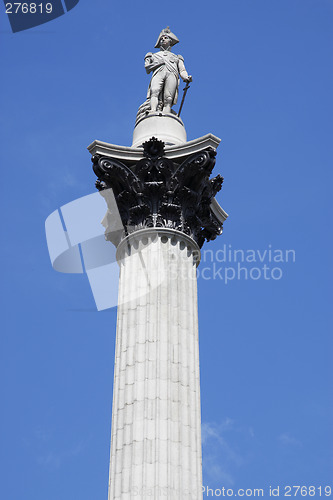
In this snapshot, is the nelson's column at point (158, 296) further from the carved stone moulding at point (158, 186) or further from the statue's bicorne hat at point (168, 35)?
the statue's bicorne hat at point (168, 35)

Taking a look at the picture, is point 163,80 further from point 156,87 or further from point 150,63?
point 150,63

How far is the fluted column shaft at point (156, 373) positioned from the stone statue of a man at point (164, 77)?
21.6ft

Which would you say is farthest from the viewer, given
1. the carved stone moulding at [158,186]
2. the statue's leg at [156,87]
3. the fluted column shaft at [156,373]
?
the statue's leg at [156,87]

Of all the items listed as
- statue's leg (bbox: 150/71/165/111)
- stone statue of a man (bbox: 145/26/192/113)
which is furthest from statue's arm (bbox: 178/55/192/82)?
statue's leg (bbox: 150/71/165/111)

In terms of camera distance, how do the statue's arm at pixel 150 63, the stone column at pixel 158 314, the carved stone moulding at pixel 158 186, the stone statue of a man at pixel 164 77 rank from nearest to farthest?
the stone column at pixel 158 314, the carved stone moulding at pixel 158 186, the stone statue of a man at pixel 164 77, the statue's arm at pixel 150 63

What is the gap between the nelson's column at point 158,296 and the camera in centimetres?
2205

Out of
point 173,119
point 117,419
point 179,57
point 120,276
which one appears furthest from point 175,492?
point 179,57

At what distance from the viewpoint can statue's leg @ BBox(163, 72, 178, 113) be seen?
3122cm

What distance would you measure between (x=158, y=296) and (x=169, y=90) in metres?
9.44

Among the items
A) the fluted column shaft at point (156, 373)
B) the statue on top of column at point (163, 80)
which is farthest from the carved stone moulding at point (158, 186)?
the statue on top of column at point (163, 80)

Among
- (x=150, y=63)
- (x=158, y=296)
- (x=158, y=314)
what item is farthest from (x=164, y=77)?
(x=158, y=314)

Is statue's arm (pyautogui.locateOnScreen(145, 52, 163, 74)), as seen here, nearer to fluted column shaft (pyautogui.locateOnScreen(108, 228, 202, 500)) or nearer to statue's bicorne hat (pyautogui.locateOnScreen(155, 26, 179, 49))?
statue's bicorne hat (pyautogui.locateOnScreen(155, 26, 179, 49))

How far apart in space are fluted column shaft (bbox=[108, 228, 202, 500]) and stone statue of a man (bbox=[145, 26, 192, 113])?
6.60m

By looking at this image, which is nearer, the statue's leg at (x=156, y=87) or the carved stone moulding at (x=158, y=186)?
the carved stone moulding at (x=158, y=186)
